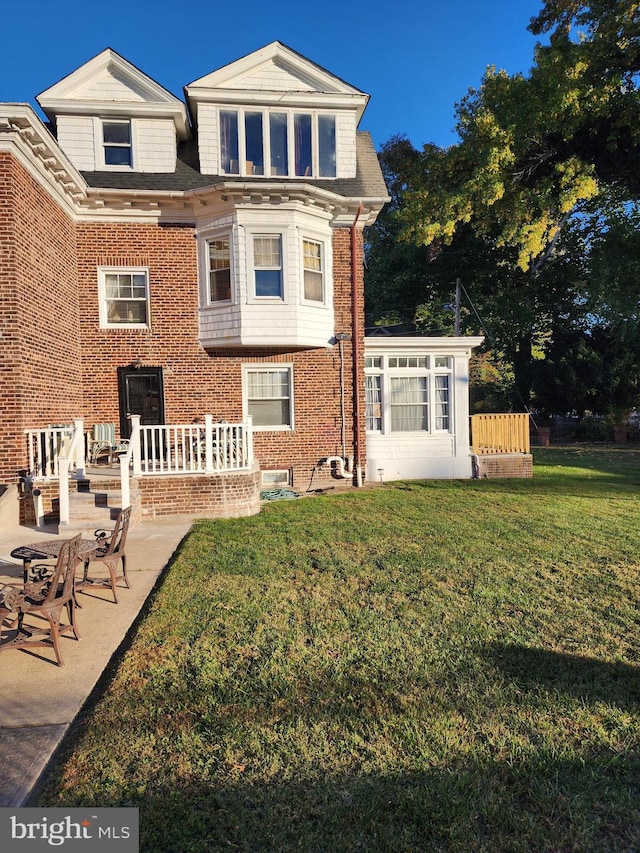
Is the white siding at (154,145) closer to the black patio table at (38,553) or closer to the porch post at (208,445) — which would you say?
the porch post at (208,445)

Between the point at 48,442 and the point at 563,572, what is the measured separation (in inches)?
324

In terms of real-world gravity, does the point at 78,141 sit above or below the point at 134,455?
above

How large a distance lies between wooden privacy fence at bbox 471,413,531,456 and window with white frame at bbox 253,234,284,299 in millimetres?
6449

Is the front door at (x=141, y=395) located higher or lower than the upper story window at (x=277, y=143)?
lower

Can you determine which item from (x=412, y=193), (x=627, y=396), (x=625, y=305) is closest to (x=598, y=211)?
(x=627, y=396)

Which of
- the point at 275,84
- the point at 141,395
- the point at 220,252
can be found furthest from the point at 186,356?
the point at 275,84

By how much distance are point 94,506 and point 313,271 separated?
696cm

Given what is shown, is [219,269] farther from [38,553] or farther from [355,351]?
[38,553]

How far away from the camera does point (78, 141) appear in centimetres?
1130

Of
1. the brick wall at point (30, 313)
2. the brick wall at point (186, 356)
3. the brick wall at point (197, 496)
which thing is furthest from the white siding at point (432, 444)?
the brick wall at point (30, 313)

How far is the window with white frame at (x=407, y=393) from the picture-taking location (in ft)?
42.3

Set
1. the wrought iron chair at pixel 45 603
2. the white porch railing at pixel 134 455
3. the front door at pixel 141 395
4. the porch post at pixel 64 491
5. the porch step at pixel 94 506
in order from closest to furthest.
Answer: the wrought iron chair at pixel 45 603 → the porch post at pixel 64 491 → the porch step at pixel 94 506 → the white porch railing at pixel 134 455 → the front door at pixel 141 395

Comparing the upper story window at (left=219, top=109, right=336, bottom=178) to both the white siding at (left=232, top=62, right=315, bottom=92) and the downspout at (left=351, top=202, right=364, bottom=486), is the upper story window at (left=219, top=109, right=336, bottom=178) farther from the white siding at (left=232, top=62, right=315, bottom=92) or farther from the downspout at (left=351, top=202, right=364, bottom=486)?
the downspout at (left=351, top=202, right=364, bottom=486)

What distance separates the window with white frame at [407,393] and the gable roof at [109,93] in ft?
25.2
